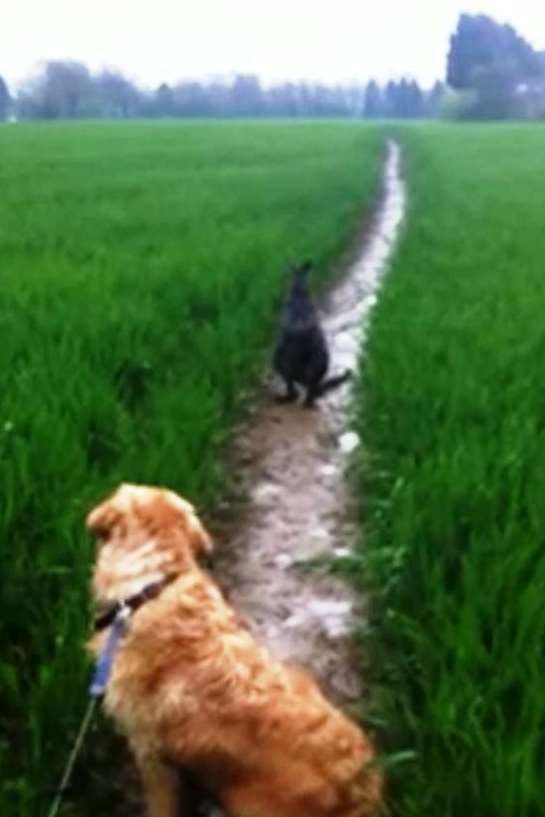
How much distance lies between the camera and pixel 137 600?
278cm

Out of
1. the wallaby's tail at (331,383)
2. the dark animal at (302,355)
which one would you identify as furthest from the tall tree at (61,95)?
the wallaby's tail at (331,383)

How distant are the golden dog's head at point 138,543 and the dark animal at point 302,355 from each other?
3.85 m

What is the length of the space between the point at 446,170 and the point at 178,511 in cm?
2270

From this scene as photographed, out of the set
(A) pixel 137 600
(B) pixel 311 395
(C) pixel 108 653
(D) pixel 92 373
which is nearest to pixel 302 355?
(B) pixel 311 395

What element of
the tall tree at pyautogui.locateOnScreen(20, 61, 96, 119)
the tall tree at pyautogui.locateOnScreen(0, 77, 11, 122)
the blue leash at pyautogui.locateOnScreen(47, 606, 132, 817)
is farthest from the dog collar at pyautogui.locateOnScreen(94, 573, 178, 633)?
the tall tree at pyautogui.locateOnScreen(0, 77, 11, 122)

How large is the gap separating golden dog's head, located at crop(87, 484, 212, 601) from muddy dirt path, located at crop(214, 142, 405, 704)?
94cm

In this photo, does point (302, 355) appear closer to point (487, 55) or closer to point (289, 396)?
point (289, 396)

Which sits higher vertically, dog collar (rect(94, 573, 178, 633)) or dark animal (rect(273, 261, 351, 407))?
dog collar (rect(94, 573, 178, 633))

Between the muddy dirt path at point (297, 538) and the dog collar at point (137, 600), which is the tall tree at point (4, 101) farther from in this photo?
the dog collar at point (137, 600)

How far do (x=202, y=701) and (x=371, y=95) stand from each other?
119101 mm

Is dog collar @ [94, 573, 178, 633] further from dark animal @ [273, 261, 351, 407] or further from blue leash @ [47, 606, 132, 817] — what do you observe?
dark animal @ [273, 261, 351, 407]

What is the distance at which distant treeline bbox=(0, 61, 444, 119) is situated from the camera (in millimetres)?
87812

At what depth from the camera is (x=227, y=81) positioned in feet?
452

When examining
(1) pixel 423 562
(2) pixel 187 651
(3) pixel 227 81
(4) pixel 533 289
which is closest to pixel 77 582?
(2) pixel 187 651
